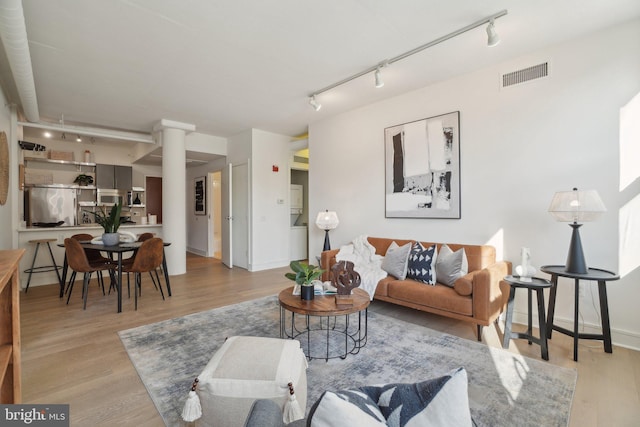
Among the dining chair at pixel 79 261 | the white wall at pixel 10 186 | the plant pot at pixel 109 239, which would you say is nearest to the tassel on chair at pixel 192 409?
the dining chair at pixel 79 261

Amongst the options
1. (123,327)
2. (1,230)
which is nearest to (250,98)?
(123,327)

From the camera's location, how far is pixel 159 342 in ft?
8.96

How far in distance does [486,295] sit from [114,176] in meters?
8.10

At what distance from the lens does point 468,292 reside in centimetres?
287

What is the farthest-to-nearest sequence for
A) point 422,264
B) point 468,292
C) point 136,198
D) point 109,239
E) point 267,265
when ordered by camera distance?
point 136,198 < point 267,265 < point 109,239 < point 422,264 < point 468,292

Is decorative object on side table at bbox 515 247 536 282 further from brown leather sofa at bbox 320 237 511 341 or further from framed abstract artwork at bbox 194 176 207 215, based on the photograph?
framed abstract artwork at bbox 194 176 207 215

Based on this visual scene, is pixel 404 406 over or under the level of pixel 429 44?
under

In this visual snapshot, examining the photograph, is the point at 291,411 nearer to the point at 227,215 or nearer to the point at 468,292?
the point at 468,292

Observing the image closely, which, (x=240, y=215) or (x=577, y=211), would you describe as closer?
(x=577, y=211)

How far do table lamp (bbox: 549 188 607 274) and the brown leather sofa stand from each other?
1.98 ft

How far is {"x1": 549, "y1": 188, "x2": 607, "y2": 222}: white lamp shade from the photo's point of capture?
2.45m

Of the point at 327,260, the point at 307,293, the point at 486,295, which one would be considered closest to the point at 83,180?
the point at 327,260

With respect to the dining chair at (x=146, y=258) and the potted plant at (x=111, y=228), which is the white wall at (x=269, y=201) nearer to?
the dining chair at (x=146, y=258)

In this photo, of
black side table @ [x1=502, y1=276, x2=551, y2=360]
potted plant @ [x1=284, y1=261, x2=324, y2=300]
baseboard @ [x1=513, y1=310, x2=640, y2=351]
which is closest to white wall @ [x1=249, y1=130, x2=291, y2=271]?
potted plant @ [x1=284, y1=261, x2=324, y2=300]
